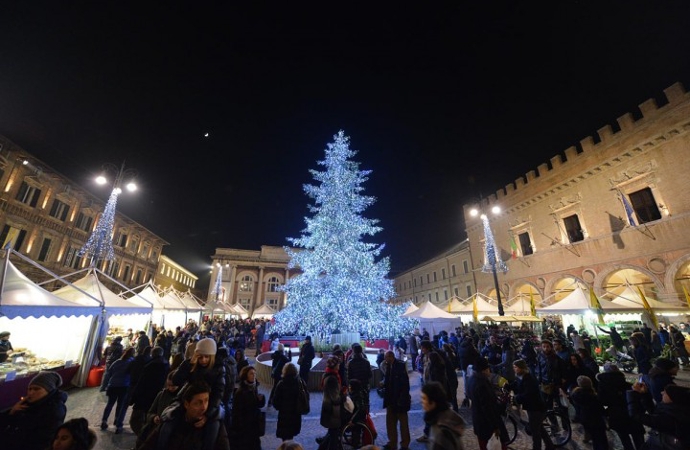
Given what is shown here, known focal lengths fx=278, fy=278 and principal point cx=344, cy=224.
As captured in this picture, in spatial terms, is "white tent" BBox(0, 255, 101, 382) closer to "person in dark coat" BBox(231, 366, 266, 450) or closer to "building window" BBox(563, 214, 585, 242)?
"person in dark coat" BBox(231, 366, 266, 450)

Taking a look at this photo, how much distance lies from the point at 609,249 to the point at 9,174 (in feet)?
128

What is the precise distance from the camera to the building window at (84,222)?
83.1ft

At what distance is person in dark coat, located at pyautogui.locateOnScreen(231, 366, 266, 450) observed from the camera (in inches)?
146

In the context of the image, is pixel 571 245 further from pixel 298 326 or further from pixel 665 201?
pixel 298 326

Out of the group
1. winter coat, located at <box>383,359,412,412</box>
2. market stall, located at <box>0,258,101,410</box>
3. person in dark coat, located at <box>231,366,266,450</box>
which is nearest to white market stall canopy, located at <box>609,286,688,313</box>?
winter coat, located at <box>383,359,412,412</box>

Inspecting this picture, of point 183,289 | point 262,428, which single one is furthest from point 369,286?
point 183,289

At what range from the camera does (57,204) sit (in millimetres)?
23094

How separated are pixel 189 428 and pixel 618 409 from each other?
19.9 ft

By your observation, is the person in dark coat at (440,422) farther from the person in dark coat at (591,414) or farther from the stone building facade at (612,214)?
the stone building facade at (612,214)

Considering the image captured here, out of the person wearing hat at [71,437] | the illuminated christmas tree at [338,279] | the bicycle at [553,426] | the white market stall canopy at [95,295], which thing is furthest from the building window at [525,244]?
the person wearing hat at [71,437]

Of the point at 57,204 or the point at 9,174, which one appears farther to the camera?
the point at 57,204

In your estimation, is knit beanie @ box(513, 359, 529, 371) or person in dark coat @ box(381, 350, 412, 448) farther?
person in dark coat @ box(381, 350, 412, 448)

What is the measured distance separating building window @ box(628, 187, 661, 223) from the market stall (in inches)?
1059

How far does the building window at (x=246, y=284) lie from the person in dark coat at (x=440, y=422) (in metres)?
54.8
